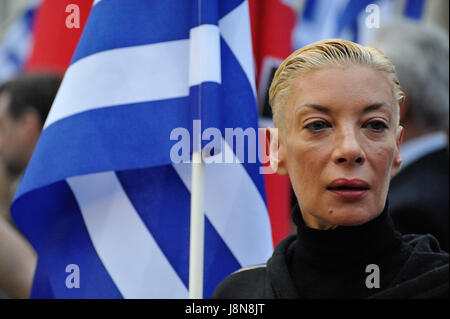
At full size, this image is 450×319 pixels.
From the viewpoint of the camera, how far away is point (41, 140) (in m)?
3.35

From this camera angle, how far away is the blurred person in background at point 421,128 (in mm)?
3850

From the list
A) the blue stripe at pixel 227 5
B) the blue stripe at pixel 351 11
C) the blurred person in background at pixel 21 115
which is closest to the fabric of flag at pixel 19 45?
the blurred person in background at pixel 21 115

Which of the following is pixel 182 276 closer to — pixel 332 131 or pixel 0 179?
pixel 332 131

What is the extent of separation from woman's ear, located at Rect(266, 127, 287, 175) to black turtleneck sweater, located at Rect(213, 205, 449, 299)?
8.4 inches

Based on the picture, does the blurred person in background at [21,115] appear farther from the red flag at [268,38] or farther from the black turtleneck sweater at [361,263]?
the black turtleneck sweater at [361,263]

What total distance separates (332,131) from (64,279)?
1641 millimetres

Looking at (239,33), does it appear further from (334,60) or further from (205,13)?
(334,60)

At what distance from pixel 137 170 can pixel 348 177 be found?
4.68ft

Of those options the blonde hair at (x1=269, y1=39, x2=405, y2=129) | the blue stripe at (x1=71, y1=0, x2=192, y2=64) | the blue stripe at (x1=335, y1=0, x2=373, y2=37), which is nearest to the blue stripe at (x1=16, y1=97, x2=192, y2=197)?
the blue stripe at (x1=71, y1=0, x2=192, y2=64)

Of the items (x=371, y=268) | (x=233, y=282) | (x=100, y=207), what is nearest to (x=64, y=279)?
(x=100, y=207)

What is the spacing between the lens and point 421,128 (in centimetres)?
404

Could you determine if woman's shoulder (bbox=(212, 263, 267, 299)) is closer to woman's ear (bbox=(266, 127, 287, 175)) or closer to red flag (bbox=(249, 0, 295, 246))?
woman's ear (bbox=(266, 127, 287, 175))

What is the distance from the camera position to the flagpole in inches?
112

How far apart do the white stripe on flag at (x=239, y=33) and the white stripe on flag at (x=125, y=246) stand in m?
0.79
